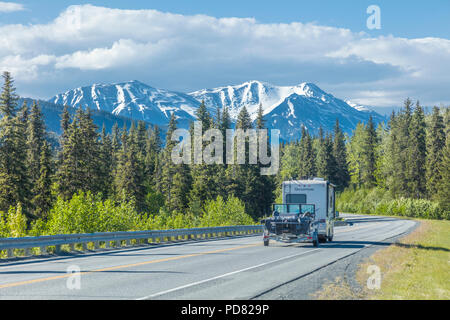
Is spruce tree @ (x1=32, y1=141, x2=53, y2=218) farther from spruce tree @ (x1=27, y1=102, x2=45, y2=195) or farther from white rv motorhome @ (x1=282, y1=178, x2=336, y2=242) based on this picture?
Result: white rv motorhome @ (x1=282, y1=178, x2=336, y2=242)

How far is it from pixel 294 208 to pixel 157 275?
12.4 meters

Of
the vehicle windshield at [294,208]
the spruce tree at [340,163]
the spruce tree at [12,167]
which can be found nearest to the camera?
the vehicle windshield at [294,208]

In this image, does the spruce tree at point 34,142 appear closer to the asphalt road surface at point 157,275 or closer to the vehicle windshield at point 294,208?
A: the vehicle windshield at point 294,208

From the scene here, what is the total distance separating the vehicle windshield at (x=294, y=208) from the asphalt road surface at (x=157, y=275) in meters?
4.78

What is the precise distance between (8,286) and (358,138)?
127533 millimetres

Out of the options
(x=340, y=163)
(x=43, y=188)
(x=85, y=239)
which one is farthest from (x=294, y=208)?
(x=340, y=163)

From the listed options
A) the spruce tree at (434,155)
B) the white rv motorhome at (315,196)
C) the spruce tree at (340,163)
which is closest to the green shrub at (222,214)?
the white rv motorhome at (315,196)

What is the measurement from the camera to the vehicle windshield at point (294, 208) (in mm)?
23312

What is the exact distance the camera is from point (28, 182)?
150 ft

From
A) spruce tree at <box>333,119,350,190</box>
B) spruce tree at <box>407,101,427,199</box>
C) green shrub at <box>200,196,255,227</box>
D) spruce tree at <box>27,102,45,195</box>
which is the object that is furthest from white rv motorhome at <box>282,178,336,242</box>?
spruce tree at <box>333,119,350,190</box>

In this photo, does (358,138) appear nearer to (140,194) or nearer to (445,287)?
(140,194)

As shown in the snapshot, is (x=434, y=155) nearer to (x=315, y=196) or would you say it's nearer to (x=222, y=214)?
(x=222, y=214)
